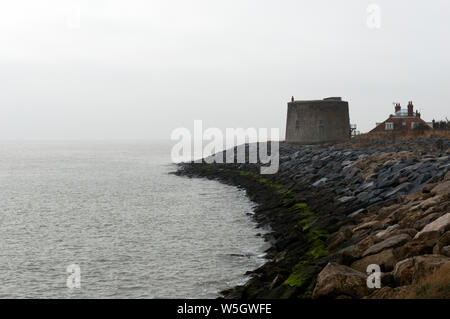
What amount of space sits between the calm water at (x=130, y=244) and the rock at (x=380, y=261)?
4.58 m

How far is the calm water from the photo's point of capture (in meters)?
12.0

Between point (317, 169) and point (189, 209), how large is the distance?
6.82 m

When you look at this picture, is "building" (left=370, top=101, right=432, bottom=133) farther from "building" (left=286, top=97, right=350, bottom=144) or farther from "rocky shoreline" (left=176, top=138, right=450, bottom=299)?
"rocky shoreline" (left=176, top=138, right=450, bottom=299)

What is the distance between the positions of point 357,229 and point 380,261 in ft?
11.3

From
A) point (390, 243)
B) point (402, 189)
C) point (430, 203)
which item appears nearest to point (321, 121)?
point (402, 189)

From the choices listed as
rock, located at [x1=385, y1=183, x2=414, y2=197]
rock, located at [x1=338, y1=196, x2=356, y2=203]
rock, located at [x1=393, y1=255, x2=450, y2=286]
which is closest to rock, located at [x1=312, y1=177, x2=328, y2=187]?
rock, located at [x1=338, y1=196, x2=356, y2=203]

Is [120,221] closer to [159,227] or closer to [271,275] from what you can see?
[159,227]

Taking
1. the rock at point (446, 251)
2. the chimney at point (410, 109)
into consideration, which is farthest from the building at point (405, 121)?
the rock at point (446, 251)

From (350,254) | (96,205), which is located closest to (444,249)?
(350,254)

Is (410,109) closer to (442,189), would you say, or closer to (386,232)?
(442,189)

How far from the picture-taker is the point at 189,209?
24.4 metres

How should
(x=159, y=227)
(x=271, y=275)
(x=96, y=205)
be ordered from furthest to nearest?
1. (x=96, y=205)
2. (x=159, y=227)
3. (x=271, y=275)

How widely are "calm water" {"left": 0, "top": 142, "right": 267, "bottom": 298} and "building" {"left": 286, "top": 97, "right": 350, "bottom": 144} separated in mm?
14048

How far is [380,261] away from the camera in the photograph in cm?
725
